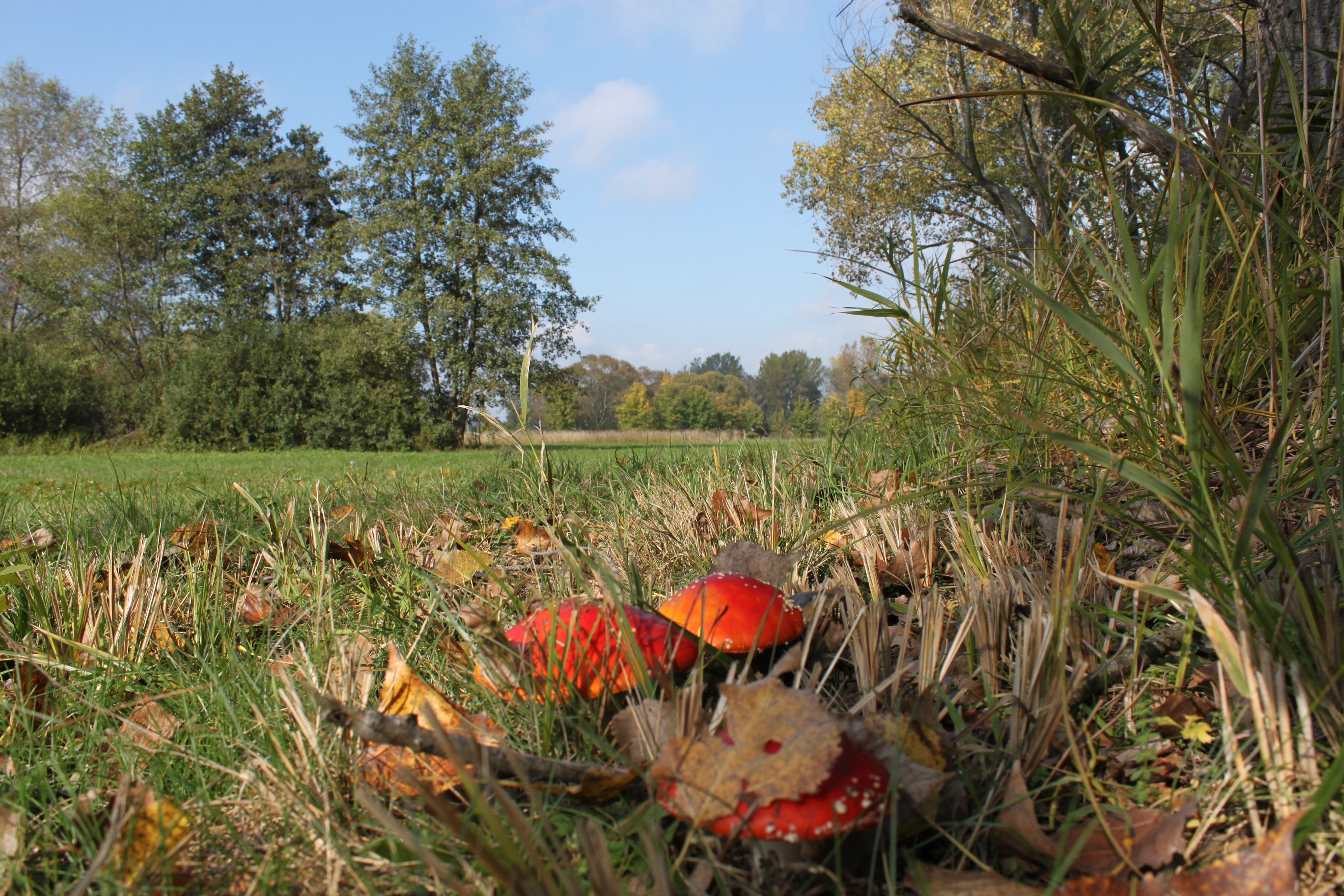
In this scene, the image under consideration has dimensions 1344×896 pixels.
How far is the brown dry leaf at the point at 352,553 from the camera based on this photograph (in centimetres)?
176

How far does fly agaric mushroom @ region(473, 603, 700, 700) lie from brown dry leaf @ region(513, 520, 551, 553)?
3.03 feet

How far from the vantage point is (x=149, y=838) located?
71 centimetres

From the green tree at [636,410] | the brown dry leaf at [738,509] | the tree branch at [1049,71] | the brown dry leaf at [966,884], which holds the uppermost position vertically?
the green tree at [636,410]

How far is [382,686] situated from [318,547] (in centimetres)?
62

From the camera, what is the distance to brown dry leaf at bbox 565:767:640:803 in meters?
0.73

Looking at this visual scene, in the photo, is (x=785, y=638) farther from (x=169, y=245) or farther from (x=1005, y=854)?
(x=169, y=245)

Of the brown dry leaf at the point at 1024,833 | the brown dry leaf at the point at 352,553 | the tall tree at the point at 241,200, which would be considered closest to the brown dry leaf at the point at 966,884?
the brown dry leaf at the point at 1024,833

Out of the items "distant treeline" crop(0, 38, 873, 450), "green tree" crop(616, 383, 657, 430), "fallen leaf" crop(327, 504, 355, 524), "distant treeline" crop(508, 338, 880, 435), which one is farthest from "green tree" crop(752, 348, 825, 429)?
"fallen leaf" crop(327, 504, 355, 524)

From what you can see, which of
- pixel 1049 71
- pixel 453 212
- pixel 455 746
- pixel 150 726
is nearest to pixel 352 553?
pixel 150 726

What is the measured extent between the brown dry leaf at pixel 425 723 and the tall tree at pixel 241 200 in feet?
91.8

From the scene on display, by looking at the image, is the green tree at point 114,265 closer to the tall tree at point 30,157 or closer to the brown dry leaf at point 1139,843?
the tall tree at point 30,157

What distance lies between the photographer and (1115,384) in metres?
1.59

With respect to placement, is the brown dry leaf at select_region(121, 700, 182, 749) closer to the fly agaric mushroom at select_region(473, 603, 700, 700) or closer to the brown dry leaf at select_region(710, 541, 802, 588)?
the fly agaric mushroom at select_region(473, 603, 700, 700)

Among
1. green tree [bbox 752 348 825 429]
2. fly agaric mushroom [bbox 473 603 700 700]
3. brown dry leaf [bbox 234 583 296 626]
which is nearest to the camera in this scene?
fly agaric mushroom [bbox 473 603 700 700]
